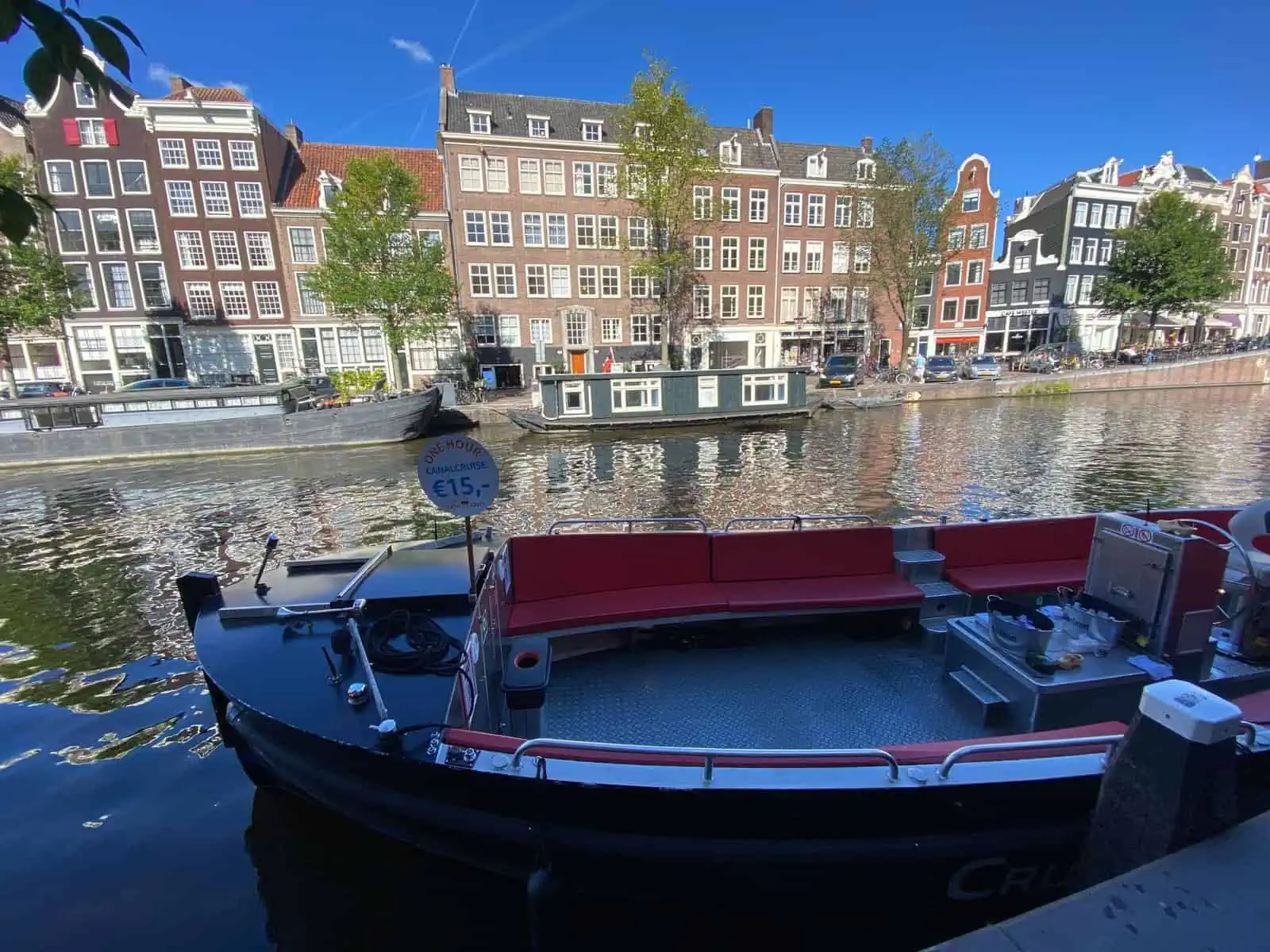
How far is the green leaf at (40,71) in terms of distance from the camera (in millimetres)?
1602

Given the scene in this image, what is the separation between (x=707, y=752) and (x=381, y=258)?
29760mm

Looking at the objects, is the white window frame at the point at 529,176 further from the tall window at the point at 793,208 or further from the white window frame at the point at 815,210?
the white window frame at the point at 815,210

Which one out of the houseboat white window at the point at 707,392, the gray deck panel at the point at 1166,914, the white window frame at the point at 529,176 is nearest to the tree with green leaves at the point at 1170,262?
the houseboat white window at the point at 707,392

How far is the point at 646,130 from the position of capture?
31.5 metres

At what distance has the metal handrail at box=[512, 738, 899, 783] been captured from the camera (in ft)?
10.7

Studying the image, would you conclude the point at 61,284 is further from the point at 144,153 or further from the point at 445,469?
the point at 445,469

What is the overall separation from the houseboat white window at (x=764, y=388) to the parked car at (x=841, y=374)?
855 centimetres

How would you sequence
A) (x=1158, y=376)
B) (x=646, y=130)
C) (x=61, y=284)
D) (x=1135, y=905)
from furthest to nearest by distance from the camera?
(x=1158, y=376)
(x=646, y=130)
(x=61, y=284)
(x=1135, y=905)

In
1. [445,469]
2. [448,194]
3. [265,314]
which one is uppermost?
[448,194]

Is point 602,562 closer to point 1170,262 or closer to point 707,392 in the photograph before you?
point 707,392

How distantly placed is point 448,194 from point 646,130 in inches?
Answer: 447

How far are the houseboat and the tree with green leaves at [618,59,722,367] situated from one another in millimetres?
9492

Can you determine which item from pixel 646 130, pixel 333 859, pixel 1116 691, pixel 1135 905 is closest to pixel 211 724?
pixel 333 859

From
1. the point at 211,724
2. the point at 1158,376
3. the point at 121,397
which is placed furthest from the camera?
the point at 1158,376
